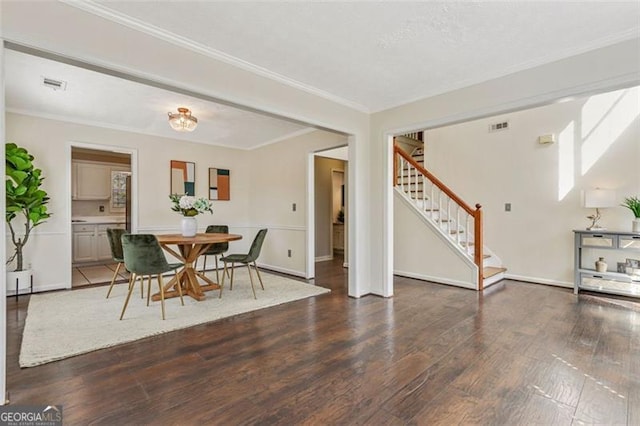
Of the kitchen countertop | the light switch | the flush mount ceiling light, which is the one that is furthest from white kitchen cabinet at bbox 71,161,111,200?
the light switch

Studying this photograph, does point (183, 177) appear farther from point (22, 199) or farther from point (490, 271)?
point (490, 271)

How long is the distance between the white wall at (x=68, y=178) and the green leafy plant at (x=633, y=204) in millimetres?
6100

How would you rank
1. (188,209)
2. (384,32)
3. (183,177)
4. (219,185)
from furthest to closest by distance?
(219,185), (183,177), (188,209), (384,32)

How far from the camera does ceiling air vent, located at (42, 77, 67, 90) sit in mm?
3174

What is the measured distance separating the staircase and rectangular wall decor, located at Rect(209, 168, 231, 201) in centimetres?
330

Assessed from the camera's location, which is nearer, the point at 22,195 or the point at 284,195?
the point at 22,195

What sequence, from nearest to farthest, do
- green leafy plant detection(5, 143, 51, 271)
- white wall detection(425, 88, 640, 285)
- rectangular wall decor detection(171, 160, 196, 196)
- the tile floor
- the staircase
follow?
green leafy plant detection(5, 143, 51, 271) < white wall detection(425, 88, 640, 285) < the staircase < the tile floor < rectangular wall decor detection(171, 160, 196, 196)

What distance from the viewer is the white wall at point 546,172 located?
13.4 feet

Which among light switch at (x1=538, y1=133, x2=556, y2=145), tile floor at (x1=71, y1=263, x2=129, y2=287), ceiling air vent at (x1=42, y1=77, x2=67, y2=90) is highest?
ceiling air vent at (x1=42, y1=77, x2=67, y2=90)

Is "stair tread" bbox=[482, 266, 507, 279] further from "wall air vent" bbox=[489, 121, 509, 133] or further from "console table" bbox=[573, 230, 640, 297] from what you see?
"wall air vent" bbox=[489, 121, 509, 133]

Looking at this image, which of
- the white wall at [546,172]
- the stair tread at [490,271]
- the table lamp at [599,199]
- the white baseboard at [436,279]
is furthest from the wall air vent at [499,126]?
the white baseboard at [436,279]

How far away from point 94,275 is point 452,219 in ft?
21.2

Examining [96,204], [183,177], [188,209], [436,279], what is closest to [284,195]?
[183,177]

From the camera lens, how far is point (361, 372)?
2109mm
